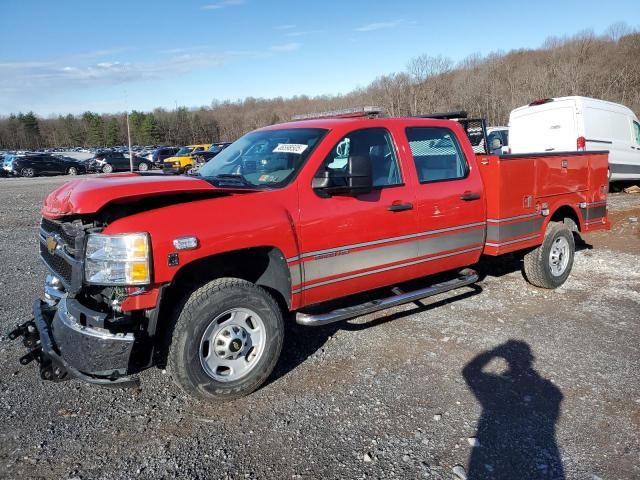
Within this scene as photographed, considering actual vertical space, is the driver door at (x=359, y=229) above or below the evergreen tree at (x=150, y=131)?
below

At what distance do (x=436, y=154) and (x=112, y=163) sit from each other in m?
35.2

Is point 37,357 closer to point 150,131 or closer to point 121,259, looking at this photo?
point 121,259

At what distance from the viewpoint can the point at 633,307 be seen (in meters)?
5.41

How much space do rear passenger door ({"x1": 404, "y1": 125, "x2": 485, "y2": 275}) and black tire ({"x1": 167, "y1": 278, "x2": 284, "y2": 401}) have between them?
169 cm

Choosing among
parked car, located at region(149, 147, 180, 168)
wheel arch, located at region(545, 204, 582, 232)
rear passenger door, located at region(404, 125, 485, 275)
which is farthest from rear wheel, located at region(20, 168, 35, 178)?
wheel arch, located at region(545, 204, 582, 232)

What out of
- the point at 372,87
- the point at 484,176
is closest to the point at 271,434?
the point at 484,176

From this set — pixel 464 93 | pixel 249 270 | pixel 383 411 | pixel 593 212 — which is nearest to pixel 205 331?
pixel 249 270

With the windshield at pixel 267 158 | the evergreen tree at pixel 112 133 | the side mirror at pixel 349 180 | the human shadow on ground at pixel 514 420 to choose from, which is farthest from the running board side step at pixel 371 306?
the evergreen tree at pixel 112 133

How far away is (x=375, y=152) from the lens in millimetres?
4422

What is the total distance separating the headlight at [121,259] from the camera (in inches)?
122

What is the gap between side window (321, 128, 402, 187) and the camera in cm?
421

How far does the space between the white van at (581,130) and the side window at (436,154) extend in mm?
8407

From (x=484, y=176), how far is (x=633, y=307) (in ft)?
7.21

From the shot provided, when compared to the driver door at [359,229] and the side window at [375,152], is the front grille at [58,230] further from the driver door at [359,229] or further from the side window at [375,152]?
the side window at [375,152]
